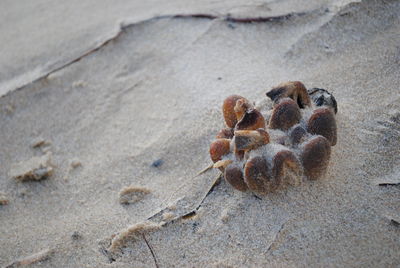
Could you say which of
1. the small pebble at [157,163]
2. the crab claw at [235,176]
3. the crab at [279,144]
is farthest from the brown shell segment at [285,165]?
the small pebble at [157,163]

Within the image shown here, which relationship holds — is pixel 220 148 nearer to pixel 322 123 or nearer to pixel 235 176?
pixel 235 176

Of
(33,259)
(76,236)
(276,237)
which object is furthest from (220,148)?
(33,259)

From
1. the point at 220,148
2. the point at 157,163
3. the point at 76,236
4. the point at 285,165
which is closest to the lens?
the point at 285,165

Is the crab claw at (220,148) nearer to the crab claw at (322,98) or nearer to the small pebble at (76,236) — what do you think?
the crab claw at (322,98)

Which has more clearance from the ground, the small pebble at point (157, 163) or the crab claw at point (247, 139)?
the crab claw at point (247, 139)

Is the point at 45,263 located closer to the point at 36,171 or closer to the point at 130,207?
the point at 130,207

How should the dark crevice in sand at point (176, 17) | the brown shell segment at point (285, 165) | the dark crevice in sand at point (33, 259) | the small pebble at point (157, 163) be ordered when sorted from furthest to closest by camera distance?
the dark crevice in sand at point (176, 17) < the small pebble at point (157, 163) < the dark crevice in sand at point (33, 259) < the brown shell segment at point (285, 165)

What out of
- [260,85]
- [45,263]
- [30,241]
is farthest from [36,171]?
[260,85]

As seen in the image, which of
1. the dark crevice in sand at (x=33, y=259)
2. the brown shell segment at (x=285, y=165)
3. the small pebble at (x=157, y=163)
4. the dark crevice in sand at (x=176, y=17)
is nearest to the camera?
the brown shell segment at (x=285, y=165)
